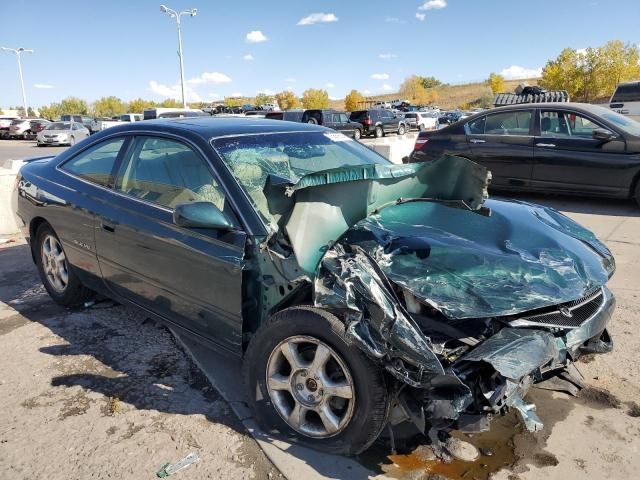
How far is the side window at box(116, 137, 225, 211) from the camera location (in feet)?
9.91

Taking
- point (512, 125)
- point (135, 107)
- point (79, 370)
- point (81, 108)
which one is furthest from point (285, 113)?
point (81, 108)

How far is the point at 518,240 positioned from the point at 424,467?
4.17ft

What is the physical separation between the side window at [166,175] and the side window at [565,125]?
6282 mm

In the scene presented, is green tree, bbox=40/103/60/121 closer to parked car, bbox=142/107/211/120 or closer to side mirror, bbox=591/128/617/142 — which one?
parked car, bbox=142/107/211/120

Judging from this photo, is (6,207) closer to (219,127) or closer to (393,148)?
(219,127)

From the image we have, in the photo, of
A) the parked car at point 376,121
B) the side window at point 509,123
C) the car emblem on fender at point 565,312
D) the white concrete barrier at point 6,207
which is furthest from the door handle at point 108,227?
the parked car at point 376,121

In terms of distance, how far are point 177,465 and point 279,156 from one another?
6.25 ft

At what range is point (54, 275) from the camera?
4414 millimetres

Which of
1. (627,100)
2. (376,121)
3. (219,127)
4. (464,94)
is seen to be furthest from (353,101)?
(219,127)

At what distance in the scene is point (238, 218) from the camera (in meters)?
2.73

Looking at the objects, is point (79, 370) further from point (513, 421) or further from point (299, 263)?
point (513, 421)

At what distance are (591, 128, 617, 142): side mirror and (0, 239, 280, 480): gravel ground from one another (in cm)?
651

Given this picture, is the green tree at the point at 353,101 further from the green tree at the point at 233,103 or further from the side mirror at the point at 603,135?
the side mirror at the point at 603,135

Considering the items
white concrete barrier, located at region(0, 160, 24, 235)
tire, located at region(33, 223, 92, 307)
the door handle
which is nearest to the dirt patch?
the door handle
